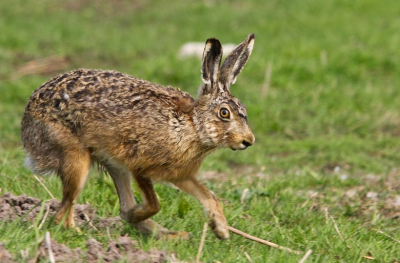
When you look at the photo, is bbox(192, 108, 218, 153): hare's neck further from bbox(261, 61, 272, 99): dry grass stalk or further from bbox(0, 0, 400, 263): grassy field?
bbox(261, 61, 272, 99): dry grass stalk

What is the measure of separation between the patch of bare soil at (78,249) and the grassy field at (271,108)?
129mm

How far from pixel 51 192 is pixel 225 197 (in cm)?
153

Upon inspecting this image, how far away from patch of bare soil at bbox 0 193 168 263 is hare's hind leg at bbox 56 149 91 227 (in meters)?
0.11

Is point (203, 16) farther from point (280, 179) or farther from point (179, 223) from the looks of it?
point (179, 223)

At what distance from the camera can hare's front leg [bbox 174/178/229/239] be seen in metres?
5.23

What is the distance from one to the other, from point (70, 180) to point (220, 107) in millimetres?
1187

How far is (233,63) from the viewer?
18.1 feet

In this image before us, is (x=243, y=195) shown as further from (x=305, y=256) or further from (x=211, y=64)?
(x=305, y=256)

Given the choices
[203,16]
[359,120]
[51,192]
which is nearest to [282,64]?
[359,120]

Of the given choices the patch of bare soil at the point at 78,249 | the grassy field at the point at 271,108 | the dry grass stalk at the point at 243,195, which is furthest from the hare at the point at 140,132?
the dry grass stalk at the point at 243,195

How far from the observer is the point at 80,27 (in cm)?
1466

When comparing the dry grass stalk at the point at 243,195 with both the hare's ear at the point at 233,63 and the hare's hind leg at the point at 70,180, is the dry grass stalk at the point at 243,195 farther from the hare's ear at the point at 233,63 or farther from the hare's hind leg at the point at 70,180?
the hare's hind leg at the point at 70,180

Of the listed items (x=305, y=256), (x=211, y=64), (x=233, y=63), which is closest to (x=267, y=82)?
(x=233, y=63)

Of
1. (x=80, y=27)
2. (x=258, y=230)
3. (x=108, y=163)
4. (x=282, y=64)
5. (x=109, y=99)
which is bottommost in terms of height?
(x=258, y=230)
